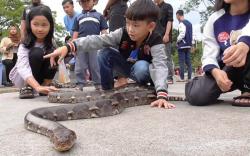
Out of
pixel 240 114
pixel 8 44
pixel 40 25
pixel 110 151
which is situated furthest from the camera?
pixel 8 44

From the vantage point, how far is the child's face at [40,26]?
6228mm

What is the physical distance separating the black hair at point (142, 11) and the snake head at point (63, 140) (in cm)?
219

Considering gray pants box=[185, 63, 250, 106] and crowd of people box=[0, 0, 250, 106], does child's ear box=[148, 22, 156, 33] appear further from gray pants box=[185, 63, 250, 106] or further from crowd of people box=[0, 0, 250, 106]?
gray pants box=[185, 63, 250, 106]

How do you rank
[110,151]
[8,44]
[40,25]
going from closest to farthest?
[110,151], [40,25], [8,44]

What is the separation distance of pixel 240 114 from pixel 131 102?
4.94ft

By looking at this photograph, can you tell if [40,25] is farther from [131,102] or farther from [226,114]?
[226,114]

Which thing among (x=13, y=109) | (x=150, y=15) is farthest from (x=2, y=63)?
(x=150, y=15)

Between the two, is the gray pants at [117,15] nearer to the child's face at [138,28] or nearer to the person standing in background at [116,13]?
the person standing in background at [116,13]

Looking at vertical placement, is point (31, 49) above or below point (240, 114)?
above

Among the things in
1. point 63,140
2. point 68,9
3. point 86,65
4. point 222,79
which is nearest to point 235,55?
point 222,79

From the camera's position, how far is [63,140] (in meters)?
2.65

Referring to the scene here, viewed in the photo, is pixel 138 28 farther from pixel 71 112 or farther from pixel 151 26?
pixel 71 112

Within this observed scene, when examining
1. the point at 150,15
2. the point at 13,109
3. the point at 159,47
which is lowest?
the point at 13,109

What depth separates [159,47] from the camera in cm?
499
